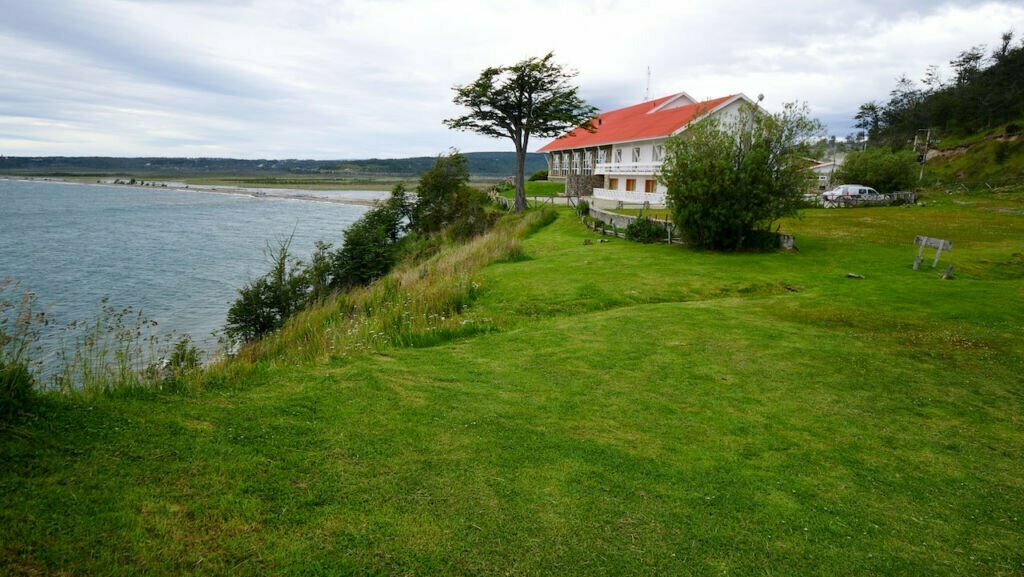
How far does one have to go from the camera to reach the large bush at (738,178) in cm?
1889

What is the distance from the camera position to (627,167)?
40500 millimetres

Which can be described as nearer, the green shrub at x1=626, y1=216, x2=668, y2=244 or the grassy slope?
the green shrub at x1=626, y1=216, x2=668, y2=244

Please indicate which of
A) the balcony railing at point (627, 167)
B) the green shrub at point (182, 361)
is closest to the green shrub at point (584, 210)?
the balcony railing at point (627, 167)

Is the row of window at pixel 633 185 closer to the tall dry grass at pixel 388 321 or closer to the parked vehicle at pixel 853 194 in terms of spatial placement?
the parked vehicle at pixel 853 194

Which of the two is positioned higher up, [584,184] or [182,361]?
[584,184]

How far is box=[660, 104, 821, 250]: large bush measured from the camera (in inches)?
744

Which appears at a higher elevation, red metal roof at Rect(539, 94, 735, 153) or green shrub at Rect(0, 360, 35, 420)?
red metal roof at Rect(539, 94, 735, 153)

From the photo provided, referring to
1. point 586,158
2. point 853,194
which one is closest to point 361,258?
point 586,158

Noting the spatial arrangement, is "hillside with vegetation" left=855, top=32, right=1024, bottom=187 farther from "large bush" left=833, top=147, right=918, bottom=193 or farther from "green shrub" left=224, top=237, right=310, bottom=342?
"green shrub" left=224, top=237, right=310, bottom=342

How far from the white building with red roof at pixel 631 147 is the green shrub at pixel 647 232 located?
23.9 feet

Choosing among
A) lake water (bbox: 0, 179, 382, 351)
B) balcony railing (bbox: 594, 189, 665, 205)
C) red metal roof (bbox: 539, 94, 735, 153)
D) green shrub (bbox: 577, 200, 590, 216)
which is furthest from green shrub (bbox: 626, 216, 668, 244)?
lake water (bbox: 0, 179, 382, 351)

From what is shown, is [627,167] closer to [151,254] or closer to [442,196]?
[442,196]

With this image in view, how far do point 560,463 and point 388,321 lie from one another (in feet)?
19.8

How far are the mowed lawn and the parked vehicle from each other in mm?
33962
